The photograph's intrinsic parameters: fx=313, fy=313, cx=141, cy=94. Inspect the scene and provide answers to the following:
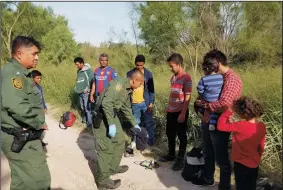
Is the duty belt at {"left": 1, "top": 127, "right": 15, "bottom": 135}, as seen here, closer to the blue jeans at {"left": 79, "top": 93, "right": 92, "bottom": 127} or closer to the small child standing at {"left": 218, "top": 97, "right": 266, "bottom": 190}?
the small child standing at {"left": 218, "top": 97, "right": 266, "bottom": 190}

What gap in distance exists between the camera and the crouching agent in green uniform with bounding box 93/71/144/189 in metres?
3.92

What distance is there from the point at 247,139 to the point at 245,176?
38 cm

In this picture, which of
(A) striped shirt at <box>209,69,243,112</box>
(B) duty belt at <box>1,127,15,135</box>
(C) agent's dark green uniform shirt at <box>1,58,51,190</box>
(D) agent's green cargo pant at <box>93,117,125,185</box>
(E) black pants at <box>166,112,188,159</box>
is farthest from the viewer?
(E) black pants at <box>166,112,188,159</box>

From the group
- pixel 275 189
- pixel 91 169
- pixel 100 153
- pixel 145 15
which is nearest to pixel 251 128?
pixel 275 189

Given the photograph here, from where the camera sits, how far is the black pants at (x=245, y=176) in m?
3.04

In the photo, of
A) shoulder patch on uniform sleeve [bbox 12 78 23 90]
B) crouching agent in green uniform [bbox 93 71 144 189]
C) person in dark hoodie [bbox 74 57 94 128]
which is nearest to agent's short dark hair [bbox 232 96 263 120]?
crouching agent in green uniform [bbox 93 71 144 189]

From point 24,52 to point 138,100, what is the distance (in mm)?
2896

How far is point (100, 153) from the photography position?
13.5 feet

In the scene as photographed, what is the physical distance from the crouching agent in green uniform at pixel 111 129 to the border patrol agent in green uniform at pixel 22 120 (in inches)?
42.6

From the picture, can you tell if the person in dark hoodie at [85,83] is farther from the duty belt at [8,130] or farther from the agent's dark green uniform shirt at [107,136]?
the duty belt at [8,130]

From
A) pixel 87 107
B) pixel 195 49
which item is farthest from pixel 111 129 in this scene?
pixel 195 49

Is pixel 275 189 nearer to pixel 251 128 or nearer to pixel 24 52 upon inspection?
pixel 251 128

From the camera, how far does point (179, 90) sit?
4566mm

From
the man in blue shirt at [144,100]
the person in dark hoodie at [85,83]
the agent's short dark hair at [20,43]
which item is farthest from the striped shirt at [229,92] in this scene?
the person in dark hoodie at [85,83]
